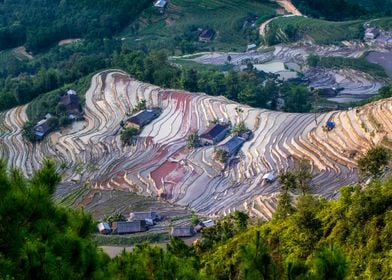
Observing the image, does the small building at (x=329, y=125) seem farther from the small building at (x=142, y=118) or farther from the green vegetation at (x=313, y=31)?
the green vegetation at (x=313, y=31)

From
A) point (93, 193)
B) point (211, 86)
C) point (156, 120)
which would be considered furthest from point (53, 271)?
point (211, 86)

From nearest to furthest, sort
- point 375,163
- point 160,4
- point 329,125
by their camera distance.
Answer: point 375,163, point 329,125, point 160,4

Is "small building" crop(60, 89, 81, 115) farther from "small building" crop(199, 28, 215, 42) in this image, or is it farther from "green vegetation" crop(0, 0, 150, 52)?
"small building" crop(199, 28, 215, 42)

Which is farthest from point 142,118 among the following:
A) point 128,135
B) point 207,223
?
point 207,223

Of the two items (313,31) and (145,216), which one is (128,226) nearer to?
(145,216)

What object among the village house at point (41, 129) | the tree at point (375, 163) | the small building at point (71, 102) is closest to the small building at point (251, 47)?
the small building at point (71, 102)

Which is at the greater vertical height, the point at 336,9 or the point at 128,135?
the point at 128,135

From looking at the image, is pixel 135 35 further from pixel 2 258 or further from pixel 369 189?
pixel 2 258
